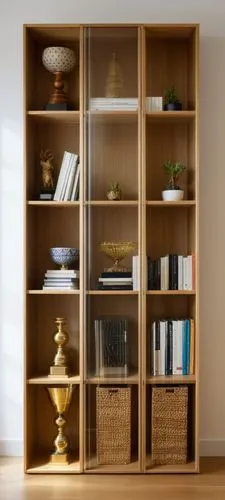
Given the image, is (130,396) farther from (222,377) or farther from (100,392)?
(222,377)

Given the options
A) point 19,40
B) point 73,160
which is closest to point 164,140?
point 73,160

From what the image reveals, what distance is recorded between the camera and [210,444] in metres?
3.61

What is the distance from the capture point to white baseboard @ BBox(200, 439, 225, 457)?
3605 millimetres

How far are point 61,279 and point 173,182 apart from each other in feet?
2.64

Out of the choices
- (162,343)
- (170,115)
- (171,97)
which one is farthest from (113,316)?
(171,97)

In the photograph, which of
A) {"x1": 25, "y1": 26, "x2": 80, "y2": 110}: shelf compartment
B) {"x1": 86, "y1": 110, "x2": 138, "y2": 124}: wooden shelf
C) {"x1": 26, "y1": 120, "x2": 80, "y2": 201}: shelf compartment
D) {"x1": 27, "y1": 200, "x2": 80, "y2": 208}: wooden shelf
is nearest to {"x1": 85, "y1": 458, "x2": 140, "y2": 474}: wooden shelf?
{"x1": 27, "y1": 200, "x2": 80, "y2": 208}: wooden shelf

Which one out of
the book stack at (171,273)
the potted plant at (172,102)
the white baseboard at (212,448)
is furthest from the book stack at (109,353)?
the potted plant at (172,102)

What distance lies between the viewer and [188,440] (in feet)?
11.2

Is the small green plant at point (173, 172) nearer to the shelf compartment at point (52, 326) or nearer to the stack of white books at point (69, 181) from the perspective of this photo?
the stack of white books at point (69, 181)

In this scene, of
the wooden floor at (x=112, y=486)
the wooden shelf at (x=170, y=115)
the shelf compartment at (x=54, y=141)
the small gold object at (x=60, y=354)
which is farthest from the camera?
the shelf compartment at (x=54, y=141)

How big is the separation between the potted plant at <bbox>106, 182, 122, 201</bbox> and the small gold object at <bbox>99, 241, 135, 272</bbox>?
24cm

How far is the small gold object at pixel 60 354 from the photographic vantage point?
11.1 ft

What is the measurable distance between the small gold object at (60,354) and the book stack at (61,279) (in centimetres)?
21

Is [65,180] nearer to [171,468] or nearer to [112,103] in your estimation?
[112,103]
